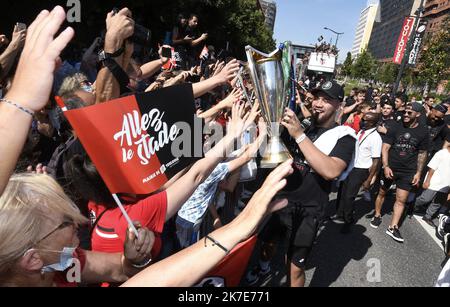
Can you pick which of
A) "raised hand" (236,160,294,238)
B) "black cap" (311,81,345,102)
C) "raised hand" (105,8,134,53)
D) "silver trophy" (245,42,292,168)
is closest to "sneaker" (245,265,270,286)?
"silver trophy" (245,42,292,168)

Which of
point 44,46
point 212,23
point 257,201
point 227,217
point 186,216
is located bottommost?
point 227,217

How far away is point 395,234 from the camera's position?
14.6 feet

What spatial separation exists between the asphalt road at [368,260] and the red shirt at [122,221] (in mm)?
1897

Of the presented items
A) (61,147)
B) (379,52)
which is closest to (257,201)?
(61,147)

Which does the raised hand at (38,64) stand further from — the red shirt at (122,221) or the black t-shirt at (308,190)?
the black t-shirt at (308,190)

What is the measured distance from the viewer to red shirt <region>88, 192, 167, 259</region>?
156 cm

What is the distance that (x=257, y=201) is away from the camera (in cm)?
117

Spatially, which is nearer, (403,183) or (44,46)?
(44,46)

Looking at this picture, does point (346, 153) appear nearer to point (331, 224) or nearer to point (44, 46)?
point (44, 46)

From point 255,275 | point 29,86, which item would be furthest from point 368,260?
point 29,86

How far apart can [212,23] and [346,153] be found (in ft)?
73.7

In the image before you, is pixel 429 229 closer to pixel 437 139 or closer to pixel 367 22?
pixel 437 139

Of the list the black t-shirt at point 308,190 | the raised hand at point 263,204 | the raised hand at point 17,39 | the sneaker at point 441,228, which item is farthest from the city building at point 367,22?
the raised hand at point 263,204
